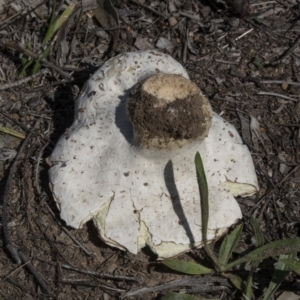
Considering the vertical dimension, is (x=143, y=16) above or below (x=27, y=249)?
above

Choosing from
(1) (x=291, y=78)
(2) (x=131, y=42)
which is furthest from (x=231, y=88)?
(2) (x=131, y=42)

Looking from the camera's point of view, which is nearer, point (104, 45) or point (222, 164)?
point (222, 164)

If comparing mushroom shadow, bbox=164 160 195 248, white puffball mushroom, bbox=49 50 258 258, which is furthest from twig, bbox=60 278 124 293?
mushroom shadow, bbox=164 160 195 248

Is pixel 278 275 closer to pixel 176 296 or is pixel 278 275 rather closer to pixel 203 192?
pixel 176 296

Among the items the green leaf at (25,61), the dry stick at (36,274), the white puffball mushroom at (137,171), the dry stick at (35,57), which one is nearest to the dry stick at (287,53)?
the white puffball mushroom at (137,171)

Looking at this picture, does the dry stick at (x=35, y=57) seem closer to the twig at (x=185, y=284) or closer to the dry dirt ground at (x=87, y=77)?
the dry dirt ground at (x=87, y=77)

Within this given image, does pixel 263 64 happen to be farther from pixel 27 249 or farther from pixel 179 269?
pixel 27 249
